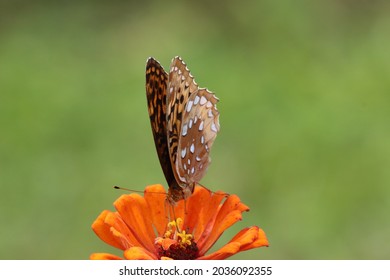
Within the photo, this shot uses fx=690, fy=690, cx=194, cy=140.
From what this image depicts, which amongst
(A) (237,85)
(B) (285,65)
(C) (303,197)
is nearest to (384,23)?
(B) (285,65)

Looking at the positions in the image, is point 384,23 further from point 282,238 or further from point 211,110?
point 211,110

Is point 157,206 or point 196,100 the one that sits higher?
point 196,100

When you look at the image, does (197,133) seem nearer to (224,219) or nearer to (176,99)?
(176,99)

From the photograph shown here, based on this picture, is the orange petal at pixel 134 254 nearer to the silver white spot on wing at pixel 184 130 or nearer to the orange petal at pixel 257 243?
the orange petal at pixel 257 243

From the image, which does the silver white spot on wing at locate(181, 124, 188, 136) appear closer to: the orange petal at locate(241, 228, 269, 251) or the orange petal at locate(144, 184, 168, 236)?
the orange petal at locate(144, 184, 168, 236)

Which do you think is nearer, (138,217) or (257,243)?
(257,243)

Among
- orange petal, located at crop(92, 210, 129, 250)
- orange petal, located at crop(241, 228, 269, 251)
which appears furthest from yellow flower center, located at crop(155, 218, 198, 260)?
orange petal, located at crop(241, 228, 269, 251)

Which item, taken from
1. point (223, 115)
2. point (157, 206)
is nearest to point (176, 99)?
point (157, 206)
